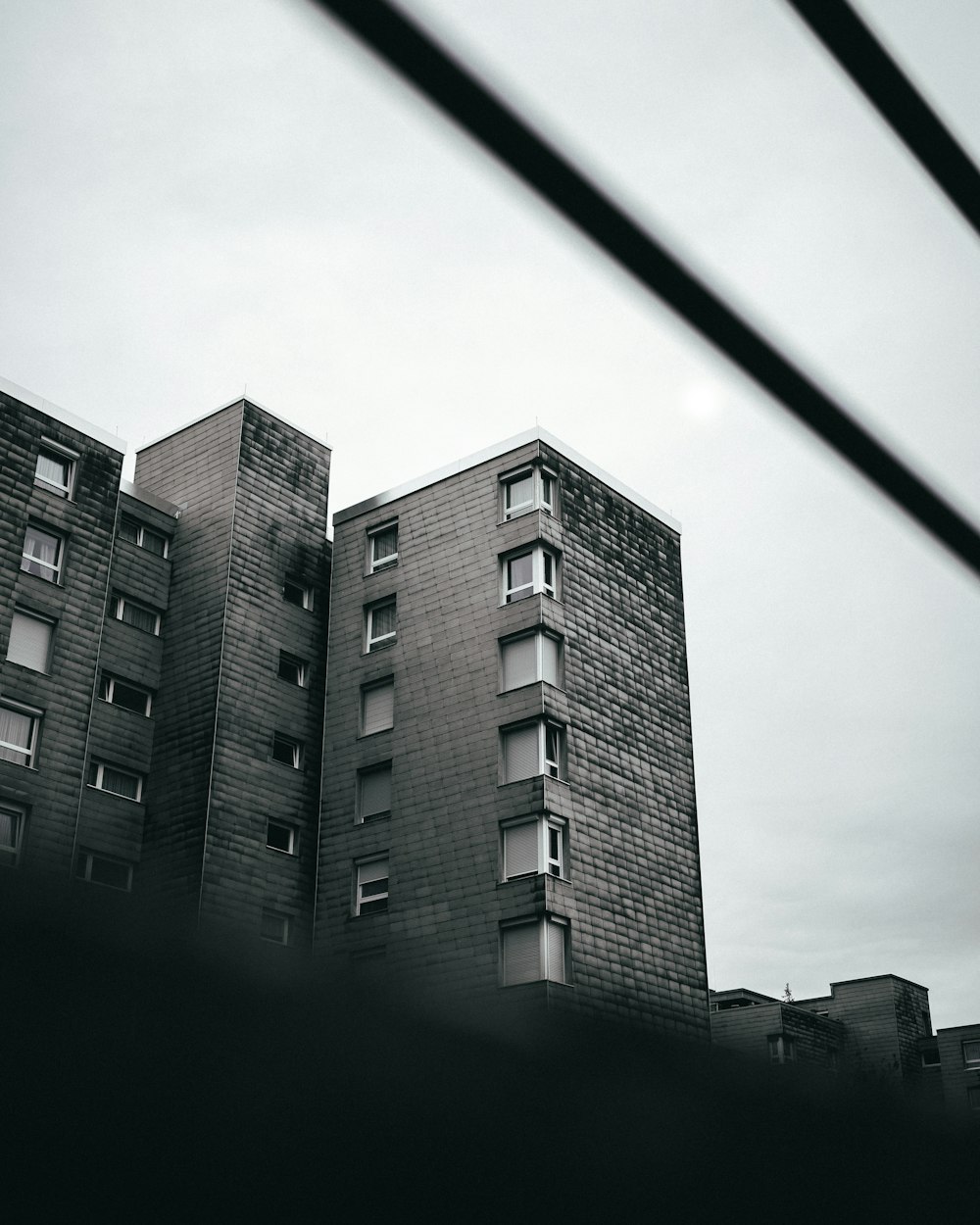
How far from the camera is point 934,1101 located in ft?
19.4

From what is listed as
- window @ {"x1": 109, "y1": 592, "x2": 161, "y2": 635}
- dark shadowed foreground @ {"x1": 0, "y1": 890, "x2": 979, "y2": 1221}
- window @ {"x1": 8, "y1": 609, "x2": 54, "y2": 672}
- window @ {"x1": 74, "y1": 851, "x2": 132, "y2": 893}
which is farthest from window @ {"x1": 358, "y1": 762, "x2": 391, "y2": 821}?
dark shadowed foreground @ {"x1": 0, "y1": 890, "x2": 979, "y2": 1221}

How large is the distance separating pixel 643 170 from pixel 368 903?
84.0 ft

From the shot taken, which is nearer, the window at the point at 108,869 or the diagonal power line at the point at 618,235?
the diagonal power line at the point at 618,235

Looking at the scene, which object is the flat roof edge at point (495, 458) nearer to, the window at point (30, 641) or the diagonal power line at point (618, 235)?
the window at point (30, 641)

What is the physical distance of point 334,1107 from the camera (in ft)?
13.3

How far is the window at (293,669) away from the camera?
2977 cm

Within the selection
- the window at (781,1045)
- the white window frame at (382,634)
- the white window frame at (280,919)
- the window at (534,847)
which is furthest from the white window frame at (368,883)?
the window at (781,1045)

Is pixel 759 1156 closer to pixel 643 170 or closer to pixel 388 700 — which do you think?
pixel 643 170

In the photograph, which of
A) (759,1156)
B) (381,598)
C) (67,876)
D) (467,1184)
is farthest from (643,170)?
(381,598)

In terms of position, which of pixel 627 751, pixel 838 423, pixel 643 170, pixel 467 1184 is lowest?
pixel 467 1184

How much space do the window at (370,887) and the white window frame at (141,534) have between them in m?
9.20

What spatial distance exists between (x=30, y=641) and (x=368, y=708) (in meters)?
7.86

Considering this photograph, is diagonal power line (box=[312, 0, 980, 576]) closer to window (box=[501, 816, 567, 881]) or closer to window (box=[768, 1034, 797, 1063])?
window (box=[501, 816, 567, 881])

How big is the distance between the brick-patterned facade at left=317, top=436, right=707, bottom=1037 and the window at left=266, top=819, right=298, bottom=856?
728 mm
